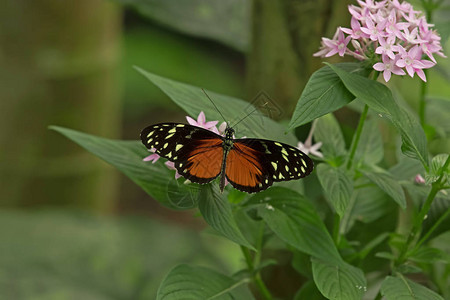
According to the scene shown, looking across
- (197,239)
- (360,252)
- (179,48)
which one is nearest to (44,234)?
(197,239)

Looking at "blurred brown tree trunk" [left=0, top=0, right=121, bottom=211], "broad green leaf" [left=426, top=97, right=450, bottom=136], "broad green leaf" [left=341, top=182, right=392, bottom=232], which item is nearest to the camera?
"broad green leaf" [left=341, top=182, right=392, bottom=232]

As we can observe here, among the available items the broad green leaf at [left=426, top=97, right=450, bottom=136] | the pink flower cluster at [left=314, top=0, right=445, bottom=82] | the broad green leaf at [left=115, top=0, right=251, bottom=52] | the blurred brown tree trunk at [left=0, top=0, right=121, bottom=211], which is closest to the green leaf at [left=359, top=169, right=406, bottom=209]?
the pink flower cluster at [left=314, top=0, right=445, bottom=82]

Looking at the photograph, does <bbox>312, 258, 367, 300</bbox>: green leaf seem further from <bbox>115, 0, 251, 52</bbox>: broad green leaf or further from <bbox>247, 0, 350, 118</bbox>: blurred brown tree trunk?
<bbox>115, 0, 251, 52</bbox>: broad green leaf

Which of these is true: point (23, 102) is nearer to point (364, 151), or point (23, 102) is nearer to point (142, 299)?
point (142, 299)

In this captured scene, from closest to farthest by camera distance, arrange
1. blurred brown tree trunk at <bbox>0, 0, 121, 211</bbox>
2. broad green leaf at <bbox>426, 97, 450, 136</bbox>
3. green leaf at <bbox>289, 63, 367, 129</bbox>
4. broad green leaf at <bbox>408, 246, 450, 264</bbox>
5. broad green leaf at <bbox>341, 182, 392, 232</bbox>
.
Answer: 1. green leaf at <bbox>289, 63, 367, 129</bbox>
2. broad green leaf at <bbox>408, 246, 450, 264</bbox>
3. broad green leaf at <bbox>341, 182, 392, 232</bbox>
4. broad green leaf at <bbox>426, 97, 450, 136</bbox>
5. blurred brown tree trunk at <bbox>0, 0, 121, 211</bbox>

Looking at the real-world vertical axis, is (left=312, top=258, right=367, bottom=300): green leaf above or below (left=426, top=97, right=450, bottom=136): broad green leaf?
below

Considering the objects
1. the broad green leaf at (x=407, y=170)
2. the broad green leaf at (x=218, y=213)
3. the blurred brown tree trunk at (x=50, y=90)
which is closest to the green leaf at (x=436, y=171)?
the broad green leaf at (x=407, y=170)
